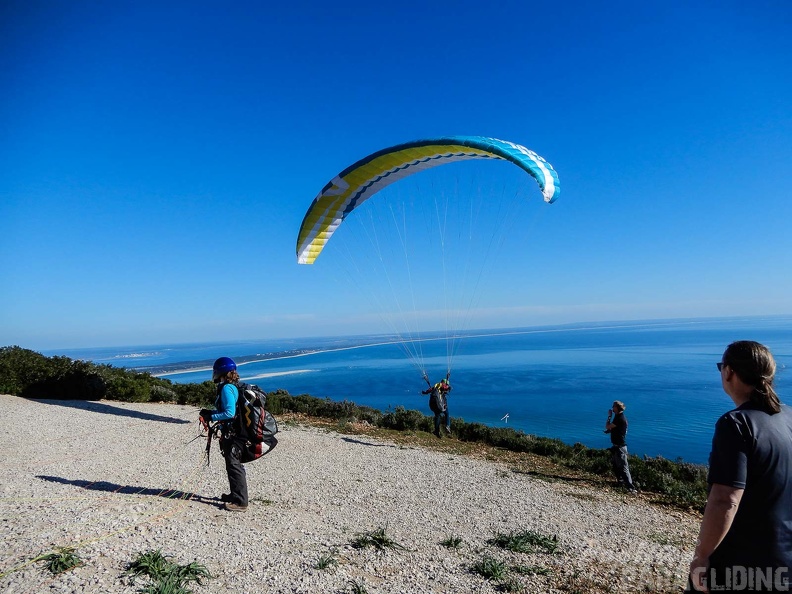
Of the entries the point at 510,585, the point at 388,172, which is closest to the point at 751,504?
the point at 510,585

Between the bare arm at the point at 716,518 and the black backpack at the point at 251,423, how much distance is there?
4.38 meters

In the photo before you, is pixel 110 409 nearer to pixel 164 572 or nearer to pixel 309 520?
pixel 309 520

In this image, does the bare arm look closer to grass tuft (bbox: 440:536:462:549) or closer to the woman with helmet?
grass tuft (bbox: 440:536:462:549)

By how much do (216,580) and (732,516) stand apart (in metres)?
3.75

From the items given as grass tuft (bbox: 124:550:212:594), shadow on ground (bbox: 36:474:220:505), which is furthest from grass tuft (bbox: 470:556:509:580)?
shadow on ground (bbox: 36:474:220:505)

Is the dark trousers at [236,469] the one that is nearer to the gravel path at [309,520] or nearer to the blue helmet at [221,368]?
the gravel path at [309,520]

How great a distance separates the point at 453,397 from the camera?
38719 millimetres

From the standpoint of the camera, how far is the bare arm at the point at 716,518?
1.94 meters

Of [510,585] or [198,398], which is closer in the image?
[510,585]

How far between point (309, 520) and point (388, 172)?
25.5 feet

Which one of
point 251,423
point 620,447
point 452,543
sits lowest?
point 620,447

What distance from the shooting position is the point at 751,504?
200cm

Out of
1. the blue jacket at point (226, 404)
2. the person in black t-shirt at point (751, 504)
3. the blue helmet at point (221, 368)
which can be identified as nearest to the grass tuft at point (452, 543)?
the blue jacket at point (226, 404)

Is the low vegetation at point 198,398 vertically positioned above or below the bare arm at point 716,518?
below
